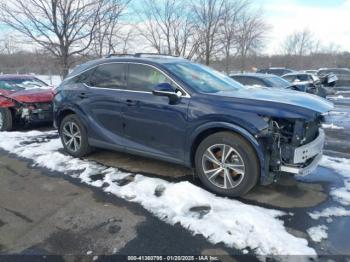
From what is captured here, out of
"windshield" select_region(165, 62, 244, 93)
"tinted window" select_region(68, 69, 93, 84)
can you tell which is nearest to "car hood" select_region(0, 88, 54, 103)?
"tinted window" select_region(68, 69, 93, 84)

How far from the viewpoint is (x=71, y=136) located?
577cm

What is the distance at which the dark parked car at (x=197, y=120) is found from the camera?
149 inches

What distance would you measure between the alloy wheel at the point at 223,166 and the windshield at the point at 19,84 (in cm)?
679

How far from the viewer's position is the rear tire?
8102mm

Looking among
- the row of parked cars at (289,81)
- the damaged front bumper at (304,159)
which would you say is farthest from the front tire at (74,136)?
the row of parked cars at (289,81)

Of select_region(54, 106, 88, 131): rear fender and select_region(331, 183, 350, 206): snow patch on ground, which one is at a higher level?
select_region(54, 106, 88, 131): rear fender

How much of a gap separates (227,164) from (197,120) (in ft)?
2.28

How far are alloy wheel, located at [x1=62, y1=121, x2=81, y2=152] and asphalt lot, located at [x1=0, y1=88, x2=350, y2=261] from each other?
72 centimetres

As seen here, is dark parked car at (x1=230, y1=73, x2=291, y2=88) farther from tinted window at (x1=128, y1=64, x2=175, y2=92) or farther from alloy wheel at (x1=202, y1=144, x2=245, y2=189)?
alloy wheel at (x1=202, y1=144, x2=245, y2=189)

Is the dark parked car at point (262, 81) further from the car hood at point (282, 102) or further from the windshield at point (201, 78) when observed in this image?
the car hood at point (282, 102)

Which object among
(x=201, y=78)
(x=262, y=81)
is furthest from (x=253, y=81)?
(x=201, y=78)

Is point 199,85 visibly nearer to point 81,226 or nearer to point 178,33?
point 81,226

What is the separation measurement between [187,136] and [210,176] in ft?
2.03

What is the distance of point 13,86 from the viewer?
8.80 metres
